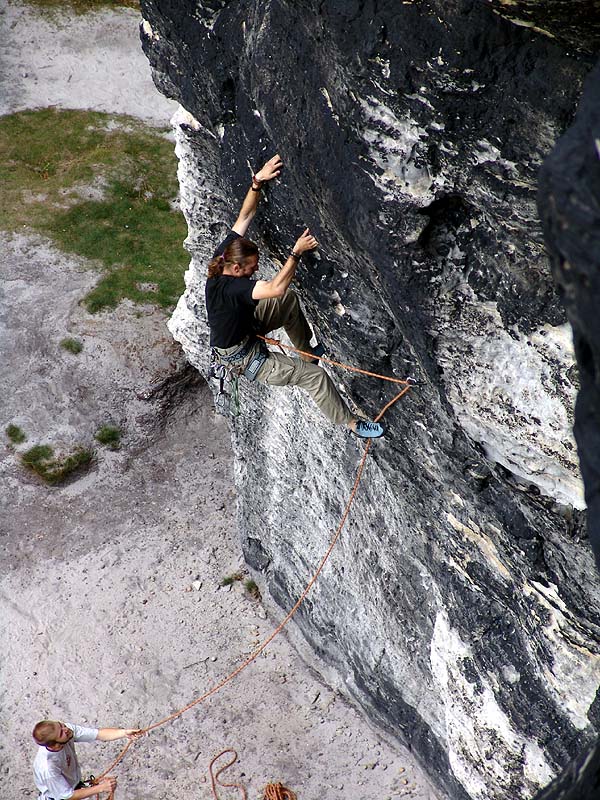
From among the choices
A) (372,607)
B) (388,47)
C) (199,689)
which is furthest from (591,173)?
(199,689)

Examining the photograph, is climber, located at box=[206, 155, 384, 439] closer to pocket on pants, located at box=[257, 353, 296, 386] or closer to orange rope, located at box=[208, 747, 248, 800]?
pocket on pants, located at box=[257, 353, 296, 386]

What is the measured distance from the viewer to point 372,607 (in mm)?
9977

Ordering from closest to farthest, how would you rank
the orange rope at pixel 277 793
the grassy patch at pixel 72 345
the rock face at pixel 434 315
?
the rock face at pixel 434 315 → the orange rope at pixel 277 793 → the grassy patch at pixel 72 345

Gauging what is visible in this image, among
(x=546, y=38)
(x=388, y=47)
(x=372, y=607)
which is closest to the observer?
(x=546, y=38)

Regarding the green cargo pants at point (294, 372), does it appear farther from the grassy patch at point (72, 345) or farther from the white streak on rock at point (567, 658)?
the grassy patch at point (72, 345)

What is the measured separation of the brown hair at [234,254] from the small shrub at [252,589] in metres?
6.78

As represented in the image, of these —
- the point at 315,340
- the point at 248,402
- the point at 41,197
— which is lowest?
the point at 41,197

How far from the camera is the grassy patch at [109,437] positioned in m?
14.5

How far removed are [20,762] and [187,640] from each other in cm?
269

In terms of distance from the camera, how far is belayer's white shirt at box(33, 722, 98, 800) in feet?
27.8

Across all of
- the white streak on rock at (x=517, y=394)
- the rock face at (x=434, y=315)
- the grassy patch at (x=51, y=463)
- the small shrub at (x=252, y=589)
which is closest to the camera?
the rock face at (x=434, y=315)

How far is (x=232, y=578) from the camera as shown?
42.6ft

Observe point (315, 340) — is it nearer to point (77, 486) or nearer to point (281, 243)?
point (281, 243)

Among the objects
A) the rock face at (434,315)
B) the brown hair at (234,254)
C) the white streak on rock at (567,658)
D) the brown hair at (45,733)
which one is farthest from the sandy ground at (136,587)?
the brown hair at (234,254)
